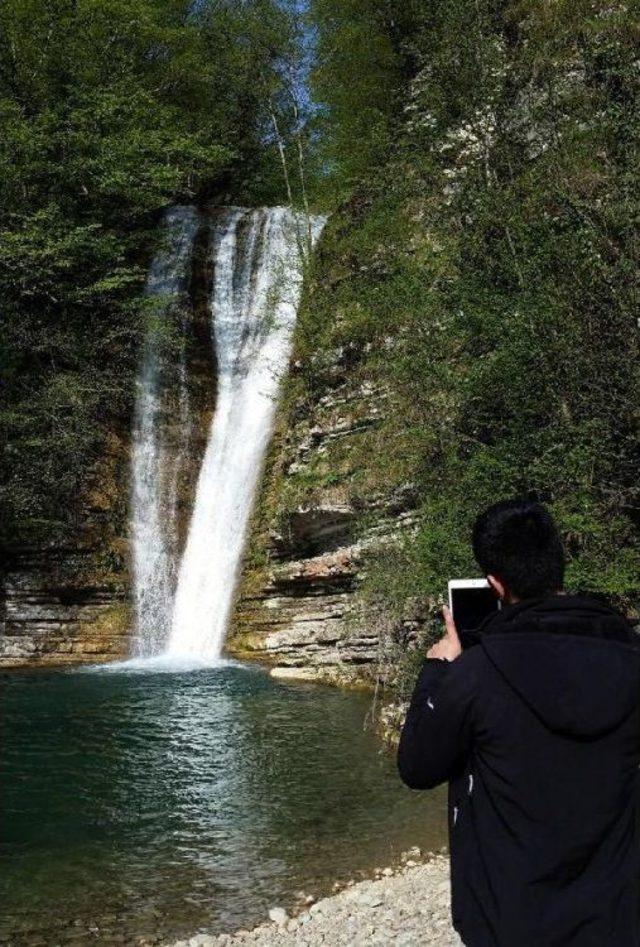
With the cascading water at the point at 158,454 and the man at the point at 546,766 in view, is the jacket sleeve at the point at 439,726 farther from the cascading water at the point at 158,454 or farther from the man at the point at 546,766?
the cascading water at the point at 158,454

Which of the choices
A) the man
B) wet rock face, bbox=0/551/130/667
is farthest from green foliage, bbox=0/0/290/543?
the man

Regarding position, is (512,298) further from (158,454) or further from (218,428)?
(158,454)

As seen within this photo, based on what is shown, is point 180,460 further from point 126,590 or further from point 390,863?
point 390,863

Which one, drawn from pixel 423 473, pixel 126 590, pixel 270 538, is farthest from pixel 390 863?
pixel 126 590

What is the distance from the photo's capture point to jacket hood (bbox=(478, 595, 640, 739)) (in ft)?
6.02

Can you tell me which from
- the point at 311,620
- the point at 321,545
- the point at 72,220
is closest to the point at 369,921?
the point at 311,620

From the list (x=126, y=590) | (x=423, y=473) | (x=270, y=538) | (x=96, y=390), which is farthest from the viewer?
(x=96, y=390)

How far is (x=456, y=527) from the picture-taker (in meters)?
10.7

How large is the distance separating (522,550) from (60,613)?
18.2 meters

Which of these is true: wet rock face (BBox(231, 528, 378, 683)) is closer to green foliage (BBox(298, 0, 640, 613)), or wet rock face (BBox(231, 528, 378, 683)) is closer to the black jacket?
green foliage (BBox(298, 0, 640, 613))

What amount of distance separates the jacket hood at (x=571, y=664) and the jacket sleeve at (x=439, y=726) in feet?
0.34

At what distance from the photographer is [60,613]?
18.8 m

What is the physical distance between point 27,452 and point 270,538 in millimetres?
6992

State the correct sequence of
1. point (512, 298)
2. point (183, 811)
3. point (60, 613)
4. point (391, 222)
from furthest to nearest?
1. point (391, 222)
2. point (60, 613)
3. point (512, 298)
4. point (183, 811)
